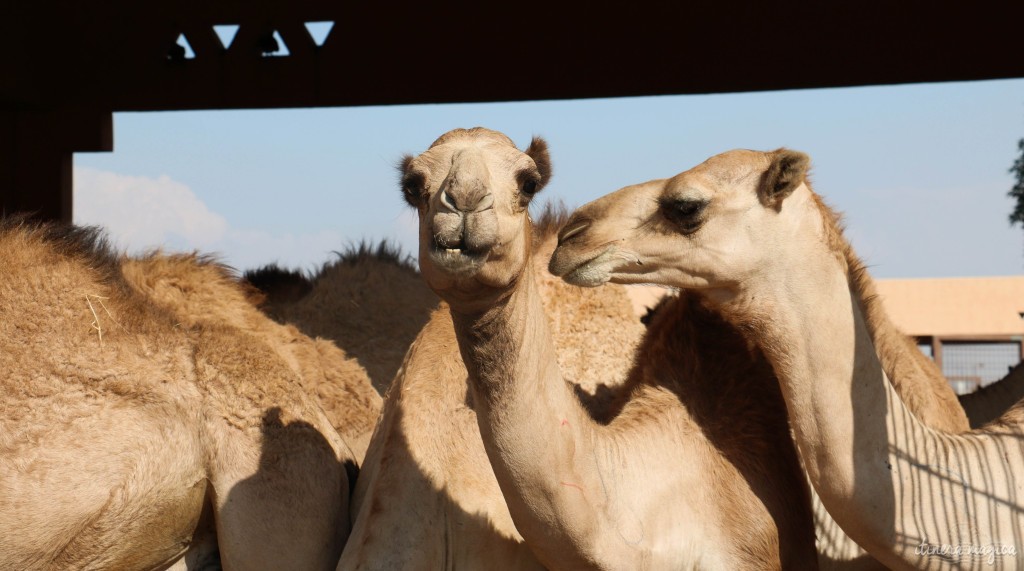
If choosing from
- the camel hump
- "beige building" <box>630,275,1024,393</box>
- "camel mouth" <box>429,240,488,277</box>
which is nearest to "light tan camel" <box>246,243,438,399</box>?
the camel hump

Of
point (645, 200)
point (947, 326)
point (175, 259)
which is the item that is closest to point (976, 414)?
point (645, 200)

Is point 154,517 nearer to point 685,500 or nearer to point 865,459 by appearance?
point 685,500

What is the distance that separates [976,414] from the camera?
671 cm

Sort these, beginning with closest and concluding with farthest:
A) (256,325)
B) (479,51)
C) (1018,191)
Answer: (256,325) → (479,51) → (1018,191)

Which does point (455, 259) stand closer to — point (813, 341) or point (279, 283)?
point (813, 341)

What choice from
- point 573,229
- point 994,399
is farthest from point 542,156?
point 994,399

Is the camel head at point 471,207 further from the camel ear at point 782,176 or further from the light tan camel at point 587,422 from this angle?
the camel ear at point 782,176

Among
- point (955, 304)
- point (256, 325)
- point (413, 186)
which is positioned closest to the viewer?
point (413, 186)

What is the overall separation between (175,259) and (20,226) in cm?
89

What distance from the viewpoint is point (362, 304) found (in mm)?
6590

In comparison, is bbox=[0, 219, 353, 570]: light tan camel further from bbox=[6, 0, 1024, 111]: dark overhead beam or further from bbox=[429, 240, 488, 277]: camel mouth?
bbox=[6, 0, 1024, 111]: dark overhead beam

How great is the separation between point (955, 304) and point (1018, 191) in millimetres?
9724

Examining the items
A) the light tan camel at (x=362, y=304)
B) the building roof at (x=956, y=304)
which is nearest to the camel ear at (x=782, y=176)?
the light tan camel at (x=362, y=304)

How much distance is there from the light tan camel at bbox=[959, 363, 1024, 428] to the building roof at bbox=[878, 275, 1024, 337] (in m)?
13.7
